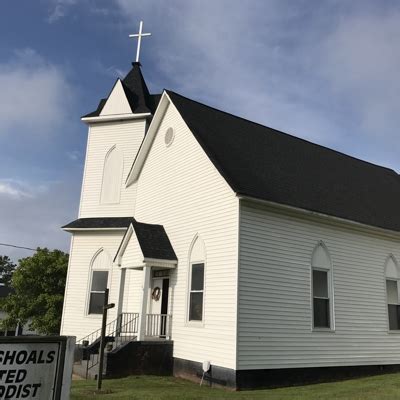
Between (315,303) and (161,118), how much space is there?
9.33 meters

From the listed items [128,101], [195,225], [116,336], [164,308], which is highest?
[128,101]

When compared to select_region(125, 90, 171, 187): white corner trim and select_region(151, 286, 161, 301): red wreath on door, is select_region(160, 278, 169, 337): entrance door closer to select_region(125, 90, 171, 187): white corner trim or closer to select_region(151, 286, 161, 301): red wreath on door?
select_region(151, 286, 161, 301): red wreath on door

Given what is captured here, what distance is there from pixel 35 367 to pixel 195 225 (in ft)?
33.8

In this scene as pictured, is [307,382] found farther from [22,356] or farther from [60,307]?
[60,307]

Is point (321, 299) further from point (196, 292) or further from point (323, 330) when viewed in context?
point (196, 292)

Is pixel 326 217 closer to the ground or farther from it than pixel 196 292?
farther from it

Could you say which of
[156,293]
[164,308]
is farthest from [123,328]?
[164,308]

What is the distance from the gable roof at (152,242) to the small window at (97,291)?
316 centimetres

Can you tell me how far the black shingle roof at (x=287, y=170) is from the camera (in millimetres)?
14102

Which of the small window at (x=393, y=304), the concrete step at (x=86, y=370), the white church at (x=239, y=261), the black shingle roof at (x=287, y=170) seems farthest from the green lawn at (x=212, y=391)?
the black shingle roof at (x=287, y=170)

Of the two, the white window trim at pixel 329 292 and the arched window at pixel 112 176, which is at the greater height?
the arched window at pixel 112 176

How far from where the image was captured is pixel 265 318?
1266 cm

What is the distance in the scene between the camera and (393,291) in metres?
16.5

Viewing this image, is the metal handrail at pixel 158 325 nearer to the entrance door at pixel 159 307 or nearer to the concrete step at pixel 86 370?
the entrance door at pixel 159 307
